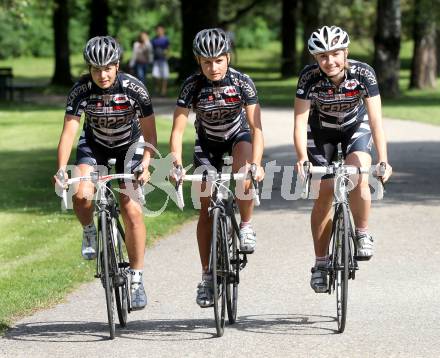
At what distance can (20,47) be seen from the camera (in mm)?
80688

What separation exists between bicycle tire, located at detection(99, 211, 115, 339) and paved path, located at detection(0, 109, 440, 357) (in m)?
0.15

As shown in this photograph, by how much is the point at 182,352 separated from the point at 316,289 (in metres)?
1.35

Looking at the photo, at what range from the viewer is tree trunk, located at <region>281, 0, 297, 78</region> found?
5297 cm

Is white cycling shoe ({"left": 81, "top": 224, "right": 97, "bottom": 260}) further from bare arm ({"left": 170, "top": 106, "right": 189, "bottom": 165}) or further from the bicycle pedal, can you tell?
bare arm ({"left": 170, "top": 106, "right": 189, "bottom": 165})

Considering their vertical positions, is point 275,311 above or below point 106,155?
below

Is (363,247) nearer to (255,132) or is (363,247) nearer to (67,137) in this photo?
(255,132)

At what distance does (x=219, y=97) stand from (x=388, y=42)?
27.6 m

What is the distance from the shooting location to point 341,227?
848cm

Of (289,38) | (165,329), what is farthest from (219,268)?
(289,38)

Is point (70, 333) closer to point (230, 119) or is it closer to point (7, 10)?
point (230, 119)

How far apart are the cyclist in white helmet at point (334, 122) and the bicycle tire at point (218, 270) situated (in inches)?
26.1

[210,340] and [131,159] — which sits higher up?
[131,159]

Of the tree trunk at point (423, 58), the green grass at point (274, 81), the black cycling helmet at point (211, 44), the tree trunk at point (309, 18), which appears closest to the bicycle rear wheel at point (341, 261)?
the black cycling helmet at point (211, 44)

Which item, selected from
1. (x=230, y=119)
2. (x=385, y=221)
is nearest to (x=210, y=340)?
(x=230, y=119)
